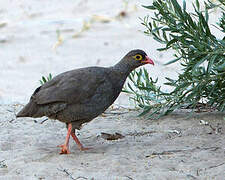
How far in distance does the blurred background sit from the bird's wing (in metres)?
3.41

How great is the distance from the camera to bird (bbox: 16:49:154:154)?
5.57 metres

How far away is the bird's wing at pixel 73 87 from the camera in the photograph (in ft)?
18.2

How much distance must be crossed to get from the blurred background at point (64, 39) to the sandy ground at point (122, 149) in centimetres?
287

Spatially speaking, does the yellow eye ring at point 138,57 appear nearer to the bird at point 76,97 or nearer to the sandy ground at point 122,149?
the bird at point 76,97

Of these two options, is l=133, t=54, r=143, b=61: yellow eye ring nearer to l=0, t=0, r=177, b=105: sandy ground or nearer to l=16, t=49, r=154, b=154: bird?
l=16, t=49, r=154, b=154: bird

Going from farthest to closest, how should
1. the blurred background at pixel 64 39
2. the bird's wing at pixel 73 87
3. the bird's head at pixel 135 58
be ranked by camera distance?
the blurred background at pixel 64 39 → the bird's head at pixel 135 58 → the bird's wing at pixel 73 87

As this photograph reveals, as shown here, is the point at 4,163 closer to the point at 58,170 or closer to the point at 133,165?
the point at 58,170

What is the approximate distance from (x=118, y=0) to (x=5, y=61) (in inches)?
131

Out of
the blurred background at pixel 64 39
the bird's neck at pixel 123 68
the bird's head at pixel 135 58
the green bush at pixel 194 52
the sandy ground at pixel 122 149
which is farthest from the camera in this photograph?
the blurred background at pixel 64 39

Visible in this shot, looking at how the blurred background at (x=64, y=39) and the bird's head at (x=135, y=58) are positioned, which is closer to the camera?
the bird's head at (x=135, y=58)

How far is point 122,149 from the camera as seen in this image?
18.1 ft

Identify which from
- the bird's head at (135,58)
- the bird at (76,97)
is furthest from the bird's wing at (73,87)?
the bird's head at (135,58)

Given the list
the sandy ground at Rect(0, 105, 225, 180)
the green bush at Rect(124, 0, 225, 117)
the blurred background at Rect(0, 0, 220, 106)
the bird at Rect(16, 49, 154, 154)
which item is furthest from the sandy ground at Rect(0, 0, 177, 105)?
the green bush at Rect(124, 0, 225, 117)

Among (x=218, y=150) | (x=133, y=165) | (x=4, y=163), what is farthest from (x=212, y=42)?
(x=4, y=163)
